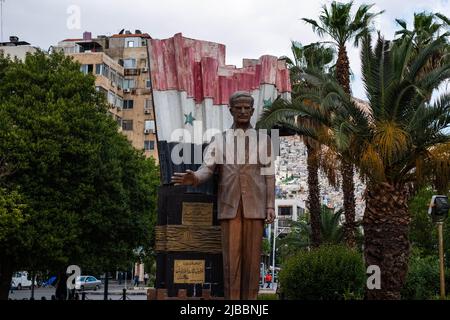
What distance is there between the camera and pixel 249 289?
10.9m

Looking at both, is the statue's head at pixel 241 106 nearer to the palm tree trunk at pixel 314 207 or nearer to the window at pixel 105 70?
the palm tree trunk at pixel 314 207

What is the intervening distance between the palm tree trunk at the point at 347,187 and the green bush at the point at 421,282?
236 cm

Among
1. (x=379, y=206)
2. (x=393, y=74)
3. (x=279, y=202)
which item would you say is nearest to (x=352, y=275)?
(x=379, y=206)

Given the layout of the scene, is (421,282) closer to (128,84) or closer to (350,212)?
Result: (350,212)

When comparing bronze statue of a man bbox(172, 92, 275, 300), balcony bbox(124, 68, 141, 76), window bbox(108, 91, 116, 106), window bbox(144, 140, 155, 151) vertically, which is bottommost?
bronze statue of a man bbox(172, 92, 275, 300)

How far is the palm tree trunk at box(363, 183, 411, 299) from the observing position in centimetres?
1742

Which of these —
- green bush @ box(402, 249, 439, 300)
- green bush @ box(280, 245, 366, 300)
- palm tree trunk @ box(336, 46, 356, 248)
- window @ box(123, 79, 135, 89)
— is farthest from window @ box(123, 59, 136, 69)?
green bush @ box(280, 245, 366, 300)

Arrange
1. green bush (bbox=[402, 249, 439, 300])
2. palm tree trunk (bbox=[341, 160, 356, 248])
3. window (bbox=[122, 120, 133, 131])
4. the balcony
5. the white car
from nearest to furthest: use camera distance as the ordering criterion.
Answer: green bush (bbox=[402, 249, 439, 300]), palm tree trunk (bbox=[341, 160, 356, 248]), the white car, the balcony, window (bbox=[122, 120, 133, 131])

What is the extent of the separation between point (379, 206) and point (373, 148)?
174 cm

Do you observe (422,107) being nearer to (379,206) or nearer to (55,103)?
(379,206)

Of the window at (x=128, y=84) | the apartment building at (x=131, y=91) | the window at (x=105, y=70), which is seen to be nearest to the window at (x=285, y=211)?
the apartment building at (x=131, y=91)

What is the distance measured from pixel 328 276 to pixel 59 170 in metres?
11.5

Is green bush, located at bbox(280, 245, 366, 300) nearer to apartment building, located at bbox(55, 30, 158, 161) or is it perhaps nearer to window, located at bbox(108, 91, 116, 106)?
window, located at bbox(108, 91, 116, 106)

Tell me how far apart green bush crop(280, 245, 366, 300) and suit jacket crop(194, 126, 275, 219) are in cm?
830
